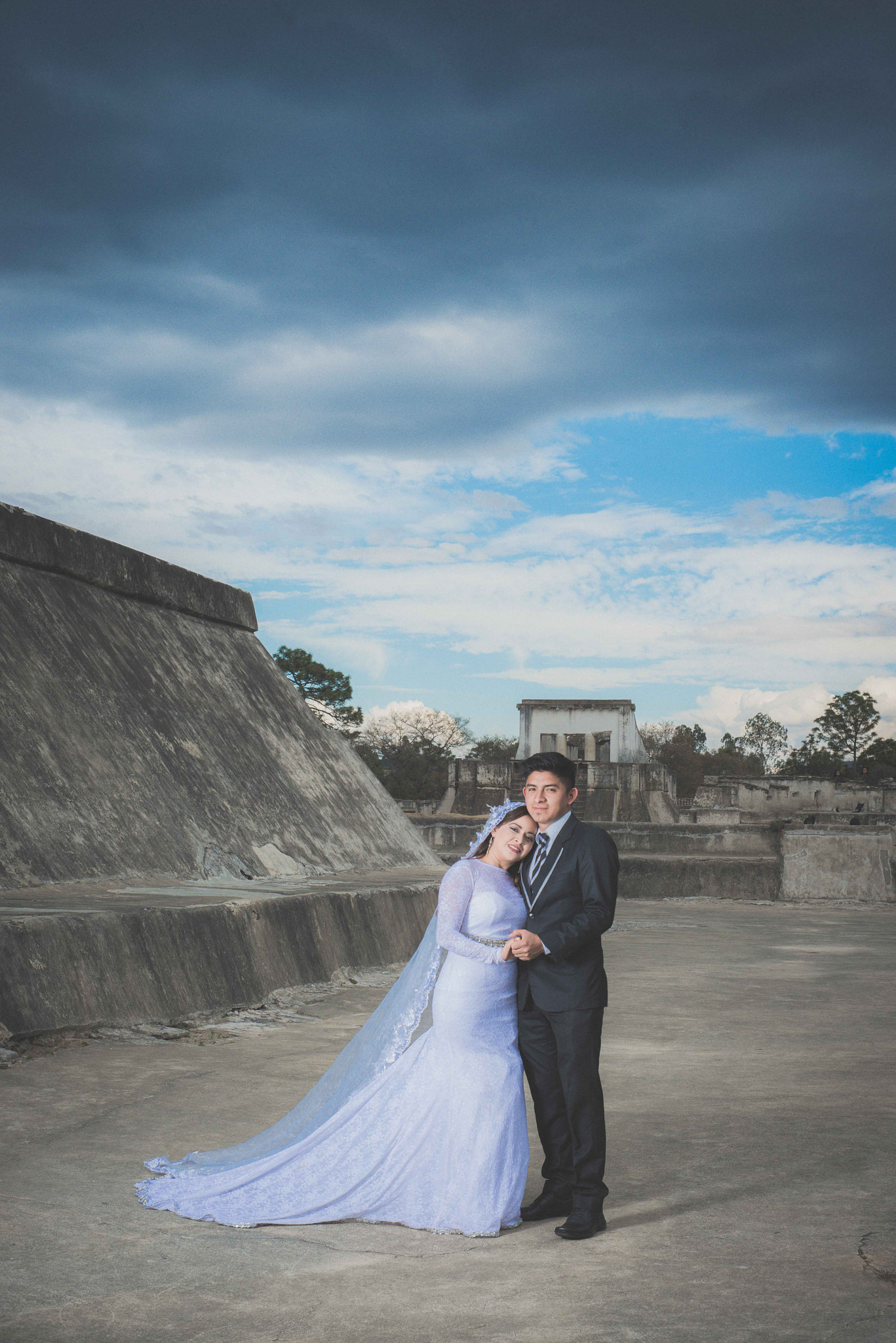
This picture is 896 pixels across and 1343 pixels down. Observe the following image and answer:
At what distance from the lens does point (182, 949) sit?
6402mm

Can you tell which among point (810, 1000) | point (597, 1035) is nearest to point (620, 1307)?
point (597, 1035)

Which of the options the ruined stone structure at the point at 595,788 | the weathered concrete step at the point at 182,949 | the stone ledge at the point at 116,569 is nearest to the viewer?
the weathered concrete step at the point at 182,949

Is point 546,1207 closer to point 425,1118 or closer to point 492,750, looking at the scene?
point 425,1118

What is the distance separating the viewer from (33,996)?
5398mm

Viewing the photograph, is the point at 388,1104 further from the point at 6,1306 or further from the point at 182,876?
the point at 182,876

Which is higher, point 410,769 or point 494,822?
point 410,769

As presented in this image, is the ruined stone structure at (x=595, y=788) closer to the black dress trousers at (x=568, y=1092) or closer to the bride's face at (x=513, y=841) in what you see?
the bride's face at (x=513, y=841)

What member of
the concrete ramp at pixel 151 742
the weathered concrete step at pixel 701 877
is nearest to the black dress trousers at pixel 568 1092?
the concrete ramp at pixel 151 742

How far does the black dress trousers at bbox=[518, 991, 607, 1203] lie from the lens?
338 centimetres

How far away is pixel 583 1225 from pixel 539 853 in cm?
108

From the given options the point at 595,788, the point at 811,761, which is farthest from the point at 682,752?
the point at 595,788

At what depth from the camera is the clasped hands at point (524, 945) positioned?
346cm

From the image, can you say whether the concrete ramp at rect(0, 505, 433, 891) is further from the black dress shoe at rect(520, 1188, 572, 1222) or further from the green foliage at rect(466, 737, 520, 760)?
the green foliage at rect(466, 737, 520, 760)

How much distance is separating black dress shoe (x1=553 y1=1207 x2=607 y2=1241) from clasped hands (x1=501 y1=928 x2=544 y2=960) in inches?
28.3
